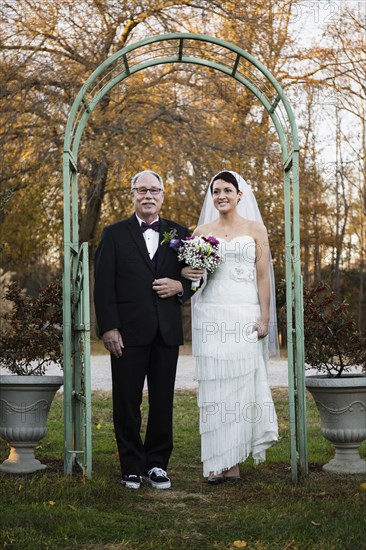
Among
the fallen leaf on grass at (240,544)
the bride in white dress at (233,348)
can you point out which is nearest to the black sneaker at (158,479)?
the bride in white dress at (233,348)

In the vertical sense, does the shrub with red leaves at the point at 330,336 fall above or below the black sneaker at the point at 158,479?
above

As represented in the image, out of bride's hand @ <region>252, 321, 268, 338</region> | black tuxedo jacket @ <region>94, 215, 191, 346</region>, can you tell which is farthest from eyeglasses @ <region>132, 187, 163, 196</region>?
bride's hand @ <region>252, 321, 268, 338</region>

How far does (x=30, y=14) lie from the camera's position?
1730 centimetres

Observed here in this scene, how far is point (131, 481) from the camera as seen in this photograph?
5195mm

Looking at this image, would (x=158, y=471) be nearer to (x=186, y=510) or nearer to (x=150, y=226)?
(x=186, y=510)

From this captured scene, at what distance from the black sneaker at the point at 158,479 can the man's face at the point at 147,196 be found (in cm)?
178

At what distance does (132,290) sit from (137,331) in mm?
289

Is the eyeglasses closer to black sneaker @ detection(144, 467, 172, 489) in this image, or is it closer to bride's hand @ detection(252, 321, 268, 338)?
bride's hand @ detection(252, 321, 268, 338)

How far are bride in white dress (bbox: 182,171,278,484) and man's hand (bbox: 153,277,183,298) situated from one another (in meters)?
0.15

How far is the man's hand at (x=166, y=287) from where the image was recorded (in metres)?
5.29

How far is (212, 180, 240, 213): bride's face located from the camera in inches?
216

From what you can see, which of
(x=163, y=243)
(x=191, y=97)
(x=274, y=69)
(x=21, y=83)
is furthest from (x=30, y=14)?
(x=163, y=243)

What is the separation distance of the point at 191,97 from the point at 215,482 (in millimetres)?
14166

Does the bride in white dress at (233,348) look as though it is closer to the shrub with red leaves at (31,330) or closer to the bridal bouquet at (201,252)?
the bridal bouquet at (201,252)
